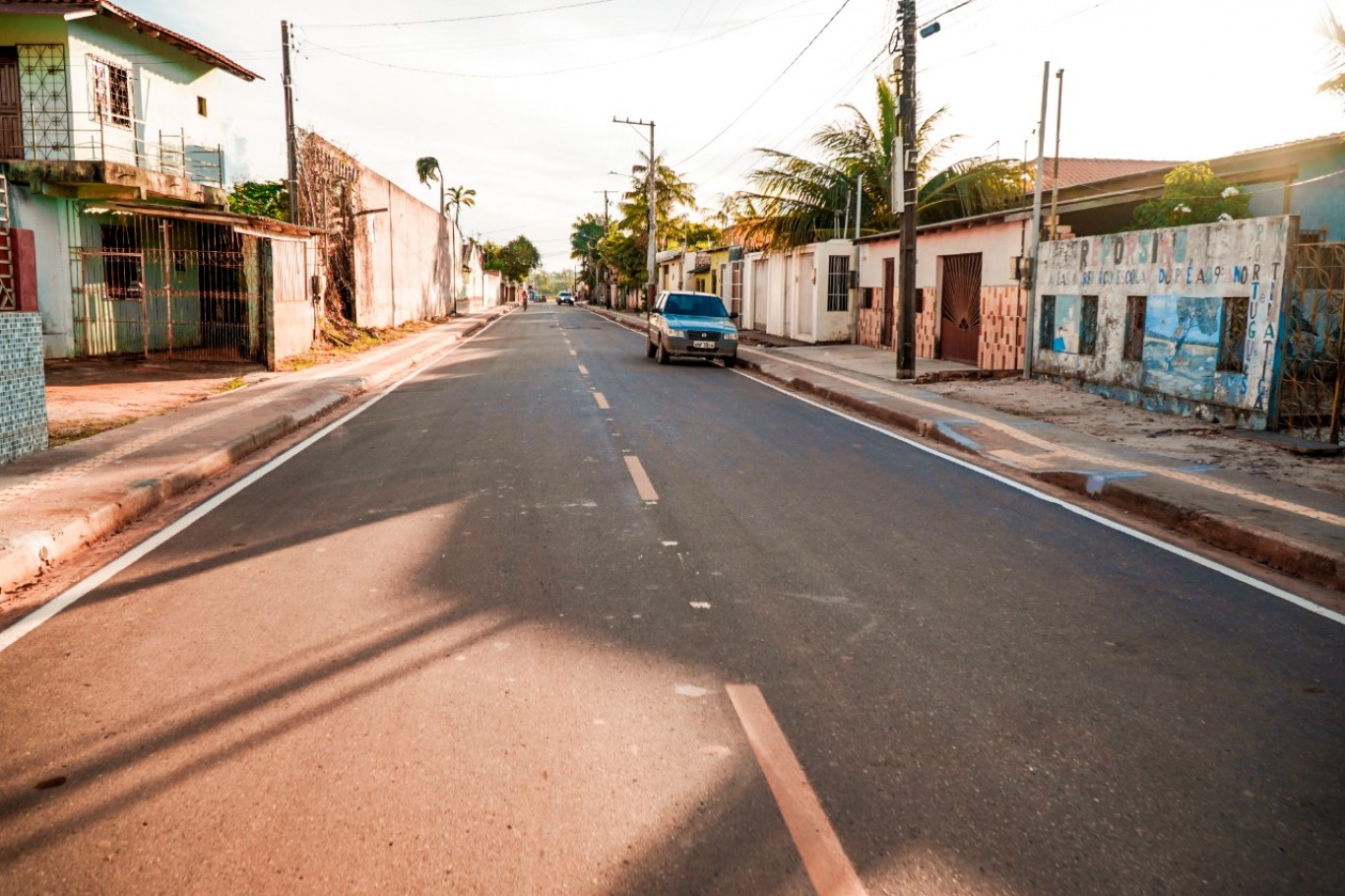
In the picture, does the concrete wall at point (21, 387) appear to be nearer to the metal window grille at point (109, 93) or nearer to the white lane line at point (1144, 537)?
the white lane line at point (1144, 537)

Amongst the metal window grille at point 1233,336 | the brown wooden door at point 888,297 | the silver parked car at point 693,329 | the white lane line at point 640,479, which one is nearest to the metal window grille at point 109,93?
the silver parked car at point 693,329

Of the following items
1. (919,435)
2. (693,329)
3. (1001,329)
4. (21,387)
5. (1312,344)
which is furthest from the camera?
(693,329)

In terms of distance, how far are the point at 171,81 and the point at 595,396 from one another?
17.6 metres

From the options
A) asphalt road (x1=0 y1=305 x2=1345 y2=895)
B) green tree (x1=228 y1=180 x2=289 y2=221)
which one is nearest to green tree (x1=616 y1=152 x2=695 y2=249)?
green tree (x1=228 y1=180 x2=289 y2=221)

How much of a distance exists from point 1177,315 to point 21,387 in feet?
47.1

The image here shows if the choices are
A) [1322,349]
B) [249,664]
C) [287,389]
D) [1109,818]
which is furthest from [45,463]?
[1322,349]

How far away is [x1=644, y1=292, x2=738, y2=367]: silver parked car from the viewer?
22.9 metres

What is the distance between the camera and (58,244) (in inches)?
814

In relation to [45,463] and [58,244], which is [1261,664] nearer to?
[45,463]

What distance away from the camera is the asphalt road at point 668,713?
9.97 feet

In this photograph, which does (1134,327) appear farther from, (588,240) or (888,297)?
(588,240)

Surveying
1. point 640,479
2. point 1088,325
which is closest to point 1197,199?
point 1088,325

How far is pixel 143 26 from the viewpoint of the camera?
904 inches

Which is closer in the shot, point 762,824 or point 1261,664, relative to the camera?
point 762,824
